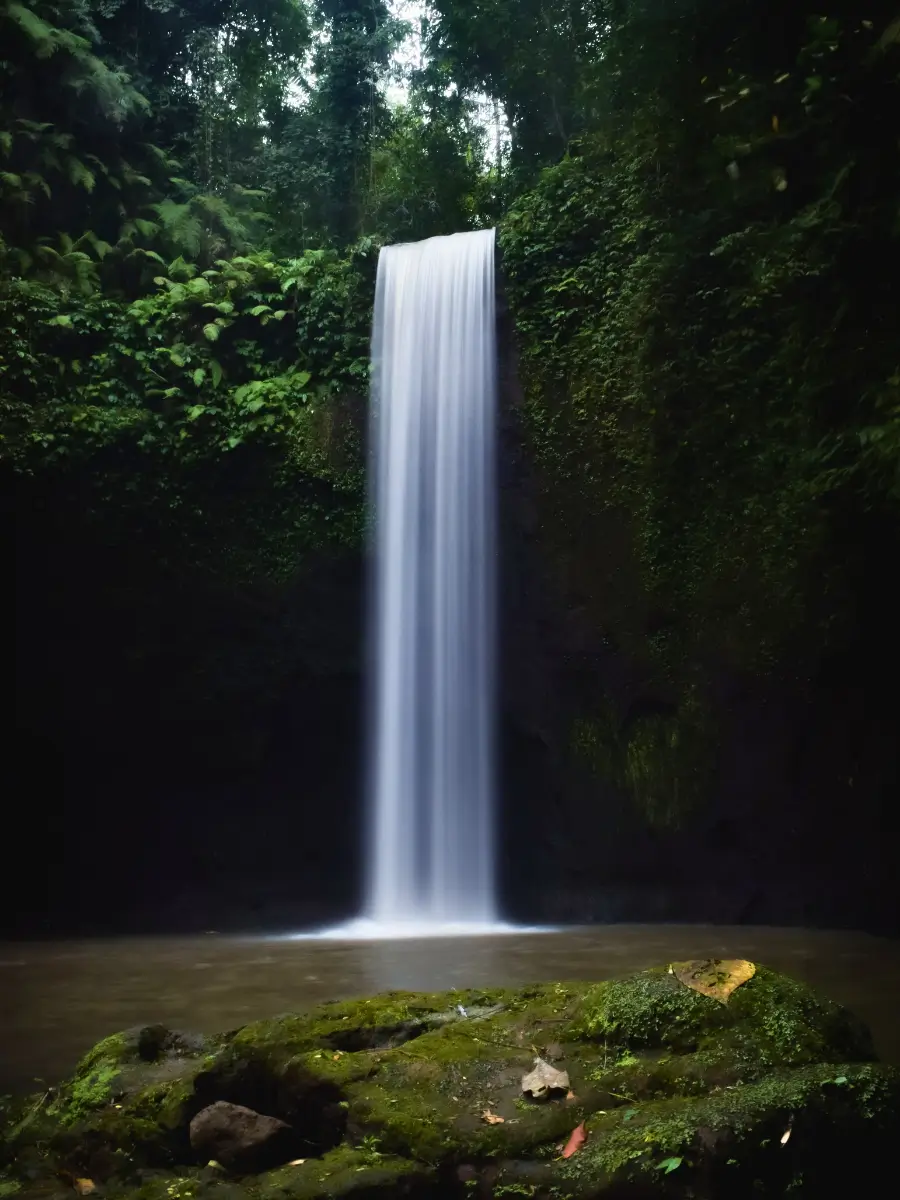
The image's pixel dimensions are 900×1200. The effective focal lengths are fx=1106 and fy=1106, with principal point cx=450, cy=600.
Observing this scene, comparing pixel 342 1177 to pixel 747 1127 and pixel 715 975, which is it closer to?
pixel 747 1127

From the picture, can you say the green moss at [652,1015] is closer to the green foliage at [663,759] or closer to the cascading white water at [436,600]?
the green foliage at [663,759]

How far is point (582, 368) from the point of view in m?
12.2

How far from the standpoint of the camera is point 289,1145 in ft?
11.6

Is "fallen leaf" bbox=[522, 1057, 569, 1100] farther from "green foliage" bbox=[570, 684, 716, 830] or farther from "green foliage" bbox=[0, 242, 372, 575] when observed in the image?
"green foliage" bbox=[0, 242, 372, 575]

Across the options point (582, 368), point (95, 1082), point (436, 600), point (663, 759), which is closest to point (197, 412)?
point (436, 600)

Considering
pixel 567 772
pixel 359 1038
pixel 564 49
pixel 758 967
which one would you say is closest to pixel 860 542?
pixel 567 772

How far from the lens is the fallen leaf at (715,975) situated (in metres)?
3.83

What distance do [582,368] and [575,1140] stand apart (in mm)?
9888

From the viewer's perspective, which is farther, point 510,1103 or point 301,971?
point 301,971

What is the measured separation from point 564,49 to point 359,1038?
17.6 metres

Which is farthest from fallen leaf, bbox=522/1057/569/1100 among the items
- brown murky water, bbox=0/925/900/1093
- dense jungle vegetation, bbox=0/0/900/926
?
dense jungle vegetation, bbox=0/0/900/926

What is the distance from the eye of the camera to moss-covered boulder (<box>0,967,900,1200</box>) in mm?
3053

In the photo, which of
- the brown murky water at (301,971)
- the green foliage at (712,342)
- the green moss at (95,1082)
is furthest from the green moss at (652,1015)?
the green foliage at (712,342)

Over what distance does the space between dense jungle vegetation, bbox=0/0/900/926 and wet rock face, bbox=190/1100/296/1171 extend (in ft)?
18.1
